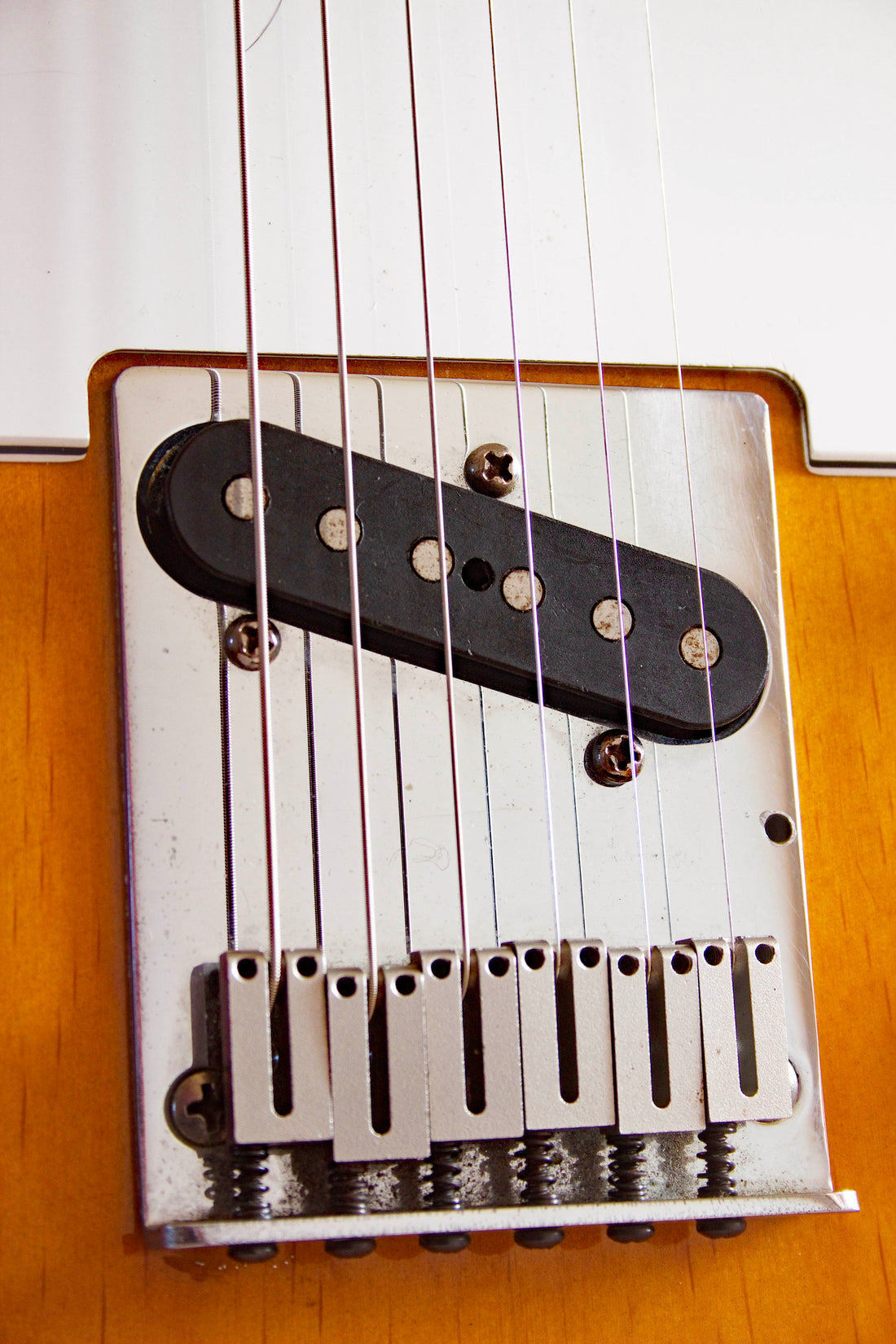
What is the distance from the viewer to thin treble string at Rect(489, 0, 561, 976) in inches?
24.8

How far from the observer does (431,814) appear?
0.62 m

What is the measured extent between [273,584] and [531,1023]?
23cm

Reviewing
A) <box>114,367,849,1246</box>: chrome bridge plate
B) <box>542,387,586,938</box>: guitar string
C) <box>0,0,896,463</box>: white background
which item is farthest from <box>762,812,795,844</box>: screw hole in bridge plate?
<box>0,0,896,463</box>: white background

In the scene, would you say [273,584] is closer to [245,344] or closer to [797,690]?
[245,344]

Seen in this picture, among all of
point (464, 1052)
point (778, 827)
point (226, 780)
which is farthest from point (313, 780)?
point (778, 827)

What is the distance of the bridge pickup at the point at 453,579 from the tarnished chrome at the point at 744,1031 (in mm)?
120

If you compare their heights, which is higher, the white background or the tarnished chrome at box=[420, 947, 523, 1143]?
the white background

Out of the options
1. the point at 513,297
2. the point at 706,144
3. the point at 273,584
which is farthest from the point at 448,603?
the point at 706,144

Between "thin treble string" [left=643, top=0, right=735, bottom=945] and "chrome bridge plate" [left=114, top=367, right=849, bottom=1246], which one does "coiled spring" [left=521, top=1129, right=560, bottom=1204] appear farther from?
"thin treble string" [left=643, top=0, right=735, bottom=945]

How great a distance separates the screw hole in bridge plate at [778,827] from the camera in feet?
2.21

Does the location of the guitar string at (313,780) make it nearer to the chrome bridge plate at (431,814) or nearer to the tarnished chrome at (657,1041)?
the chrome bridge plate at (431,814)

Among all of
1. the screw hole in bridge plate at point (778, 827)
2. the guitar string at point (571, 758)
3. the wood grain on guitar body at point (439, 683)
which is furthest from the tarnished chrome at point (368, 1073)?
the screw hole in bridge plate at point (778, 827)

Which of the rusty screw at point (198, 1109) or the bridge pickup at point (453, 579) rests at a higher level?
the bridge pickup at point (453, 579)

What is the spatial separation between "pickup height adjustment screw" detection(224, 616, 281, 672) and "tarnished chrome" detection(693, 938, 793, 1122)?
0.24 m
